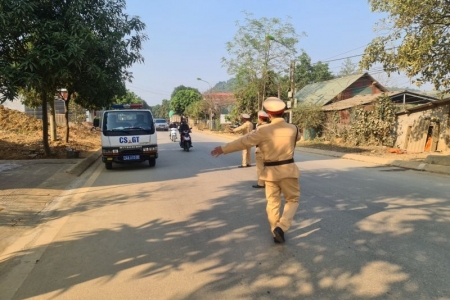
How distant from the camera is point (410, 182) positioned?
28.7ft

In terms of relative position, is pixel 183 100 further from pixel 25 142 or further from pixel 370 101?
pixel 25 142

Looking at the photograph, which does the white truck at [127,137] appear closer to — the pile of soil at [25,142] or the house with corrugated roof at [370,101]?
the pile of soil at [25,142]

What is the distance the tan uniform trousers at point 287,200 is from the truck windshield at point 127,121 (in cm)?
800

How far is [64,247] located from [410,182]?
299 inches

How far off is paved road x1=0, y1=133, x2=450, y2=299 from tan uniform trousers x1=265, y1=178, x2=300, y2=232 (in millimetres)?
289

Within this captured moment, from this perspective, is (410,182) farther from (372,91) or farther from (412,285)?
(372,91)

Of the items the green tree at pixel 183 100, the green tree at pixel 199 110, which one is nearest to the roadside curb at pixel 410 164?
the green tree at pixel 199 110

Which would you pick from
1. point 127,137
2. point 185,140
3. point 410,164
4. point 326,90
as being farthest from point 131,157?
point 326,90

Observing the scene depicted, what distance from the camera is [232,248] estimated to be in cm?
443

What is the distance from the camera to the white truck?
1155 centimetres

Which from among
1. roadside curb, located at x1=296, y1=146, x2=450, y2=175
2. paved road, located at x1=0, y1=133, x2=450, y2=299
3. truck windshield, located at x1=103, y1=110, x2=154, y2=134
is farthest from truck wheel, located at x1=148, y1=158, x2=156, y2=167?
roadside curb, located at x1=296, y1=146, x2=450, y2=175

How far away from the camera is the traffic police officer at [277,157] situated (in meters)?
4.53

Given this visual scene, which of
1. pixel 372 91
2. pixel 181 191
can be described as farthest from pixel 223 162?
pixel 372 91

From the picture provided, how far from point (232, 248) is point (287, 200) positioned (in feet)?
3.00
